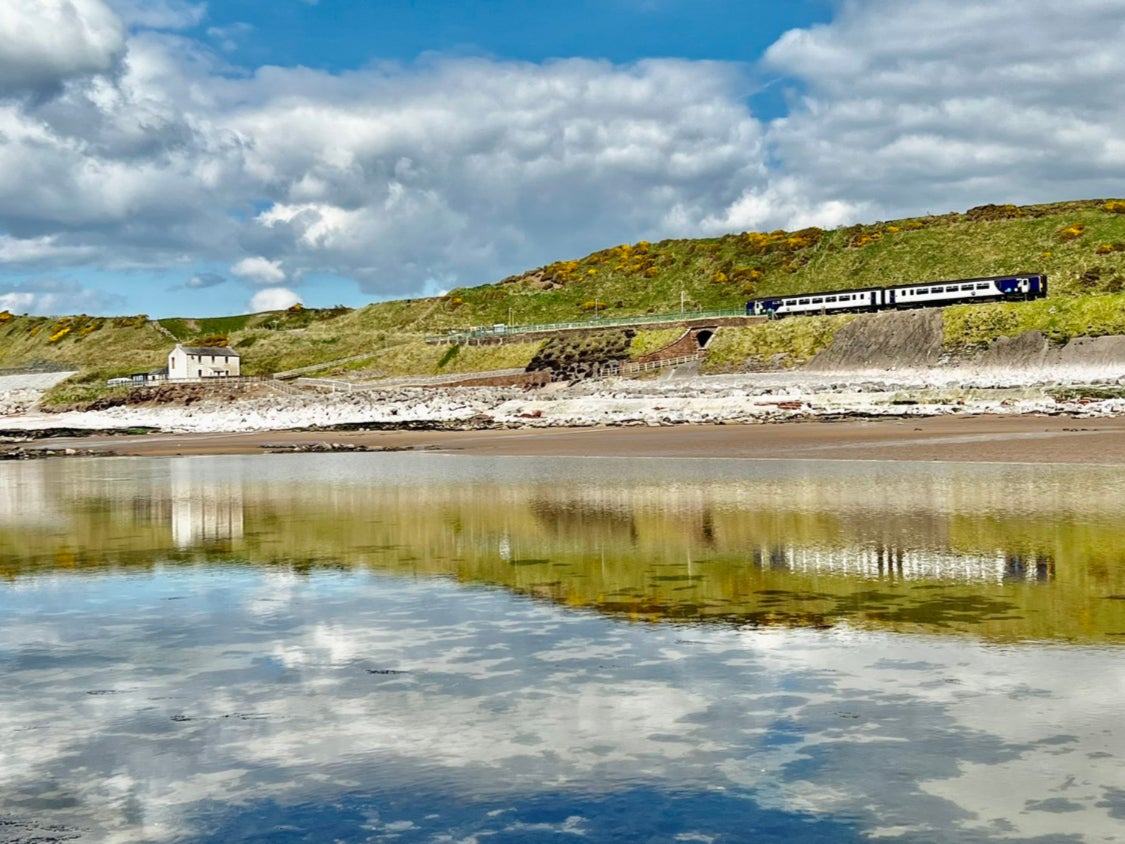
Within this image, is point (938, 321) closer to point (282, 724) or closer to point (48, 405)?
point (282, 724)

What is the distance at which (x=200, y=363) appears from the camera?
117 meters

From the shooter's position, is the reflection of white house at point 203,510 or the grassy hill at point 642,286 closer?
the reflection of white house at point 203,510

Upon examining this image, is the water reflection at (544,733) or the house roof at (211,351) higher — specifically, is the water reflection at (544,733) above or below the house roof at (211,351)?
below

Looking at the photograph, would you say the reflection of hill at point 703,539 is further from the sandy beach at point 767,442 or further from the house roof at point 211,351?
the house roof at point 211,351

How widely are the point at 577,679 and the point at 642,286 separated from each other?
138294 mm

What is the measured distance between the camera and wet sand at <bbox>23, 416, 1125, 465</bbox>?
139 ft

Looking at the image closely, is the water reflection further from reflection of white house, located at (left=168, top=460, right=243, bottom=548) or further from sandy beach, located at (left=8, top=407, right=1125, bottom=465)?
sandy beach, located at (left=8, top=407, right=1125, bottom=465)

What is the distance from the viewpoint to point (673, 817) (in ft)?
27.7

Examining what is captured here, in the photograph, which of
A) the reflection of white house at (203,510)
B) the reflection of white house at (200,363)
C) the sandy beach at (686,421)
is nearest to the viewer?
the reflection of white house at (203,510)

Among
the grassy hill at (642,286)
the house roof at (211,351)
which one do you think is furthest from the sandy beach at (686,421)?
the grassy hill at (642,286)

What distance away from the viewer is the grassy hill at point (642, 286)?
Answer: 397 feet

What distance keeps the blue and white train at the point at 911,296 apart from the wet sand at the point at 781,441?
40618mm

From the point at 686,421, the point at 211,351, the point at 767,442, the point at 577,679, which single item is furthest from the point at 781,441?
the point at 211,351

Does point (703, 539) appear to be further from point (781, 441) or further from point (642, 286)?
point (642, 286)
